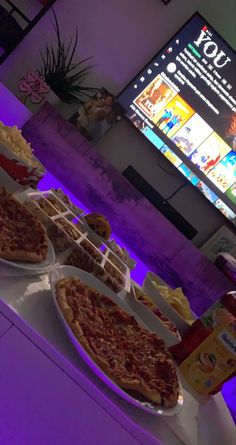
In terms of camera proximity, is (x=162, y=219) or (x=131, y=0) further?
(x=131, y=0)

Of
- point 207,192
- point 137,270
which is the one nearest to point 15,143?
point 137,270

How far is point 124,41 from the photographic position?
149 inches

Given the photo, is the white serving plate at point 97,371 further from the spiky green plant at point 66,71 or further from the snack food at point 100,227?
the spiky green plant at point 66,71

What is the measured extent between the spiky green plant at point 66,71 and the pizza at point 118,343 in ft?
8.99

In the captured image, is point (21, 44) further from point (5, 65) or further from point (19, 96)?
point (19, 96)

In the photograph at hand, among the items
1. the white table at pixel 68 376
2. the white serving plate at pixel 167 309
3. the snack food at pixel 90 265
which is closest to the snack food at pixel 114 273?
the snack food at pixel 90 265

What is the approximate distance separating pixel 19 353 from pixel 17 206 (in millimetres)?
488

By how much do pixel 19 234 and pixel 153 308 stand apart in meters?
0.58

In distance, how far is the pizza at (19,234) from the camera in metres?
1.00

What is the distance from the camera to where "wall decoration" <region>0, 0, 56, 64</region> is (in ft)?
10.8

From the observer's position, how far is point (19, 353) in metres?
0.81

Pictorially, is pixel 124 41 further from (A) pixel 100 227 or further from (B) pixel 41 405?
(B) pixel 41 405

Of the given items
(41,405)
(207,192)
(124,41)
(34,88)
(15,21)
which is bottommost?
(41,405)

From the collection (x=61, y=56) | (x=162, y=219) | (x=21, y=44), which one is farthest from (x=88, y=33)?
(x=162, y=219)
